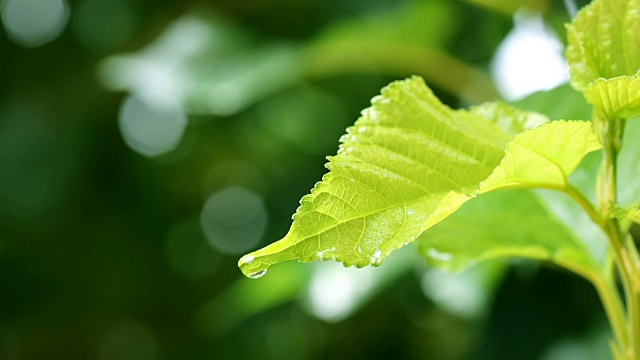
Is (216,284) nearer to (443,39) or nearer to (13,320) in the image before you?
(13,320)

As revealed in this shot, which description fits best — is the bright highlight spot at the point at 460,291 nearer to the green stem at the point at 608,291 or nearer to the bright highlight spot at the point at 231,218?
the green stem at the point at 608,291

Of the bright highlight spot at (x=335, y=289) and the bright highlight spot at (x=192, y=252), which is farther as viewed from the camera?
the bright highlight spot at (x=192, y=252)

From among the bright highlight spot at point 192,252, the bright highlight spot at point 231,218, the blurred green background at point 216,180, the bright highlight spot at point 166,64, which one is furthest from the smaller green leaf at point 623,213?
the bright highlight spot at point 192,252

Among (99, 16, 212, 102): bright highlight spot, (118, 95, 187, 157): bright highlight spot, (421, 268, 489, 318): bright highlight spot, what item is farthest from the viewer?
(118, 95, 187, 157): bright highlight spot

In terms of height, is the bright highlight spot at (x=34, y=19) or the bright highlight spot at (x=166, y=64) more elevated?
the bright highlight spot at (x=166, y=64)

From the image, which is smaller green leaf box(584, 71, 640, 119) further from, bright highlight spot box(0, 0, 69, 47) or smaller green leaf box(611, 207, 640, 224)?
bright highlight spot box(0, 0, 69, 47)

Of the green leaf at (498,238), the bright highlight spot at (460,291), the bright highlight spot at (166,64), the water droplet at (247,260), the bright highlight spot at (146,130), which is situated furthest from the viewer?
the bright highlight spot at (146,130)

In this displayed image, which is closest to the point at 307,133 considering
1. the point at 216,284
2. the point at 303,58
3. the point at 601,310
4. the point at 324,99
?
the point at 324,99

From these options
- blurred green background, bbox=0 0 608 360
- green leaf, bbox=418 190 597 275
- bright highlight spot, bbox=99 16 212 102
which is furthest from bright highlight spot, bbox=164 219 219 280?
green leaf, bbox=418 190 597 275
